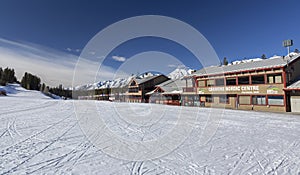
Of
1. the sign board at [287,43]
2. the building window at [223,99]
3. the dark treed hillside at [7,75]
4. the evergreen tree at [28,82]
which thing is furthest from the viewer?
the evergreen tree at [28,82]

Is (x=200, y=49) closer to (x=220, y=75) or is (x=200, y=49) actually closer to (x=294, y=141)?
(x=294, y=141)

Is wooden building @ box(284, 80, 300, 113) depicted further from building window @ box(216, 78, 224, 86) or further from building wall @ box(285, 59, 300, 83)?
building window @ box(216, 78, 224, 86)

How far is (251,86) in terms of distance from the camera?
73.7ft

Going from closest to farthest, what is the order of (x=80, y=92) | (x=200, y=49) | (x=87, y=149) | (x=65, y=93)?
(x=87, y=149) → (x=200, y=49) → (x=80, y=92) → (x=65, y=93)

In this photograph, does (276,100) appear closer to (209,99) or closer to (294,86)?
(294,86)

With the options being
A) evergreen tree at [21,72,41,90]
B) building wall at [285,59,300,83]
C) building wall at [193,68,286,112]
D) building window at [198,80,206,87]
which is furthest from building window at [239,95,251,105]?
evergreen tree at [21,72,41,90]

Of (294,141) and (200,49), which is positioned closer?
(294,141)

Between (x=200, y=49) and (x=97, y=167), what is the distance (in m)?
11.6

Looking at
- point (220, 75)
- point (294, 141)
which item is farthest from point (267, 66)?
point (294, 141)

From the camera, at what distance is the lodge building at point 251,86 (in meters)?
19.9

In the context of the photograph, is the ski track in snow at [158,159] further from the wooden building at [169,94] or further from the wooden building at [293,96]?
the wooden building at [169,94]

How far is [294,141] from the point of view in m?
7.11

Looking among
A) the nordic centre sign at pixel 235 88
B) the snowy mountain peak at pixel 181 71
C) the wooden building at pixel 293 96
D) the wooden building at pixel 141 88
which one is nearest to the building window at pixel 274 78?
the wooden building at pixel 293 96


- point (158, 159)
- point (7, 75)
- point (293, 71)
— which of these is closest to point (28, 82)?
point (7, 75)
